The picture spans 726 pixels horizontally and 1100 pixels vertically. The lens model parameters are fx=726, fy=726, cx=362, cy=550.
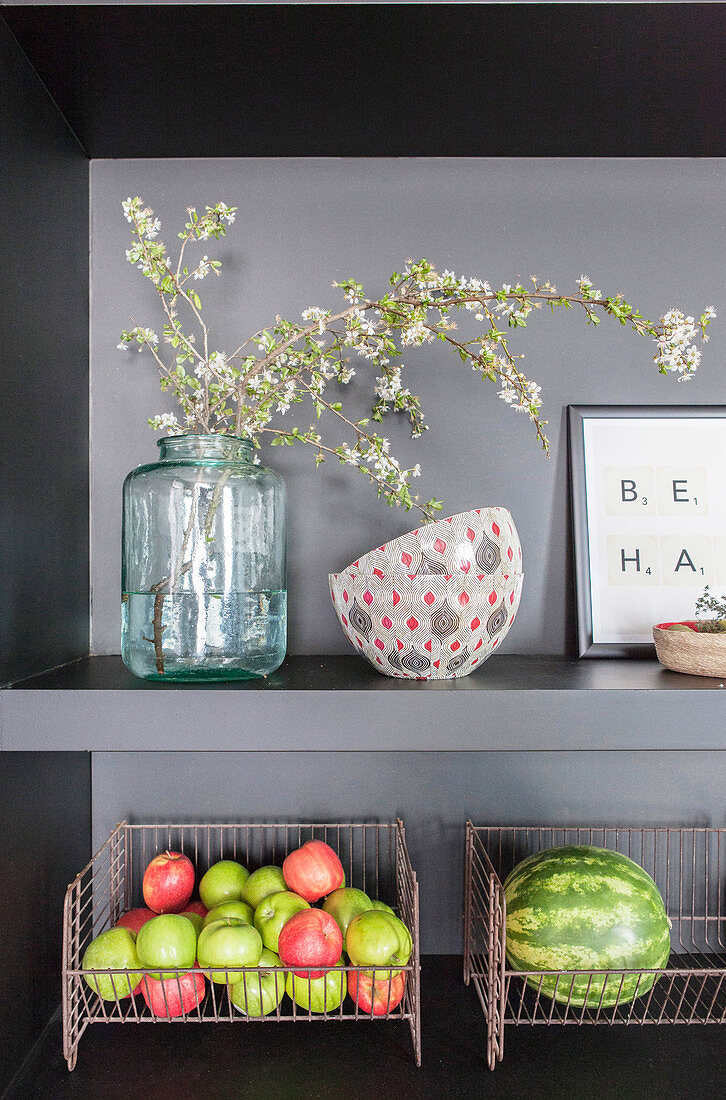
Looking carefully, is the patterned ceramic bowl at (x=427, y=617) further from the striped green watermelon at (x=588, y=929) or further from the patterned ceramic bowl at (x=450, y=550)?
the striped green watermelon at (x=588, y=929)

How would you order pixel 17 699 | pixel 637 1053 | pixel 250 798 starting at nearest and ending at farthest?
pixel 17 699 < pixel 637 1053 < pixel 250 798

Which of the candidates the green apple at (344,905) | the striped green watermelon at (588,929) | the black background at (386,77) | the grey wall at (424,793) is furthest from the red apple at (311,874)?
the black background at (386,77)

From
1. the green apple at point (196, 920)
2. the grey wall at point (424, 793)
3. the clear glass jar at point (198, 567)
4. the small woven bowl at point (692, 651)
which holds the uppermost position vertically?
the clear glass jar at point (198, 567)

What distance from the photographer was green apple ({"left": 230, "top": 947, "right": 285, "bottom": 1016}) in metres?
Result: 0.82

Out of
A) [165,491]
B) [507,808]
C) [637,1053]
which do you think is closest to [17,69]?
[165,491]

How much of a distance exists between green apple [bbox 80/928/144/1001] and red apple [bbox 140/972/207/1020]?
0.02 metres

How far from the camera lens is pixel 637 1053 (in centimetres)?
86

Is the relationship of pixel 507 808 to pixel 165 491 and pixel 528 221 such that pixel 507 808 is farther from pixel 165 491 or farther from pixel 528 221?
pixel 528 221

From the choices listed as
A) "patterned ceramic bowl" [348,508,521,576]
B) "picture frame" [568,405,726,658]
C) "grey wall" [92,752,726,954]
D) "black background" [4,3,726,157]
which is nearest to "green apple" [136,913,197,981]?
"grey wall" [92,752,726,954]

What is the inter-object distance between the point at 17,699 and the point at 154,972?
351 millimetres

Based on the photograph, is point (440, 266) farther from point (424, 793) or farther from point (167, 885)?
point (167, 885)

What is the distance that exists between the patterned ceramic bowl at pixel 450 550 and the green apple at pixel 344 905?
419 mm

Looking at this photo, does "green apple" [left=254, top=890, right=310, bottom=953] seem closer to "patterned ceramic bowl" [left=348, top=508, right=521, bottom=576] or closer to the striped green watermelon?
the striped green watermelon

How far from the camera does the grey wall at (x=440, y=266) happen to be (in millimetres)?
1040
